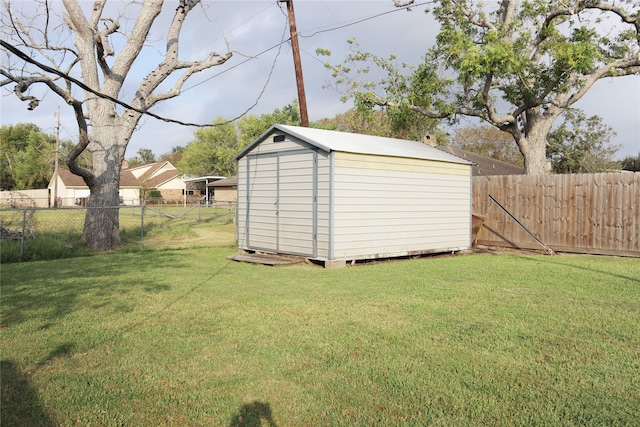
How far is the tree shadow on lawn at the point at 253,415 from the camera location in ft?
10.9

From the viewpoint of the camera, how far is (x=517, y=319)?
593 centimetres

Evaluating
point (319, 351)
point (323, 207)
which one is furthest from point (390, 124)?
point (319, 351)

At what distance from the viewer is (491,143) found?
44.9m

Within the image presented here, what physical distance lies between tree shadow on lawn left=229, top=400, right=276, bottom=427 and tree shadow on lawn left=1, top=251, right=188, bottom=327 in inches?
139

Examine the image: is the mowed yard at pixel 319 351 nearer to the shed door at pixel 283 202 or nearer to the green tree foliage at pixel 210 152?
the shed door at pixel 283 202

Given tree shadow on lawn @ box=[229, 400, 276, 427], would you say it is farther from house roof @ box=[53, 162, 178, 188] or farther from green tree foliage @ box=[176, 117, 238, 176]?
green tree foliage @ box=[176, 117, 238, 176]

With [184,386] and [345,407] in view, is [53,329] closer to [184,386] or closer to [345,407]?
[184,386]

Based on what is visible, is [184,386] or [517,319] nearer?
[184,386]

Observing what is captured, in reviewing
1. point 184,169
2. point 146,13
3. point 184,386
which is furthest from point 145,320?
point 184,169

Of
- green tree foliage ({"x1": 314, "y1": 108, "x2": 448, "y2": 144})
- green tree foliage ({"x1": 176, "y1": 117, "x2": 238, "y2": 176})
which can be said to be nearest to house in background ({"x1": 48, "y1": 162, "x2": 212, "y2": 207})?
green tree foliage ({"x1": 176, "y1": 117, "x2": 238, "y2": 176})

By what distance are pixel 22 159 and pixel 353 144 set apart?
56979 millimetres

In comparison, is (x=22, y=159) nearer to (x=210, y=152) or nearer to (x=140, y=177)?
(x=140, y=177)

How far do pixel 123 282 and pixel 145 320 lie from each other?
9.33ft

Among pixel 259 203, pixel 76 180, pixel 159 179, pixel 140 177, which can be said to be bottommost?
pixel 259 203
